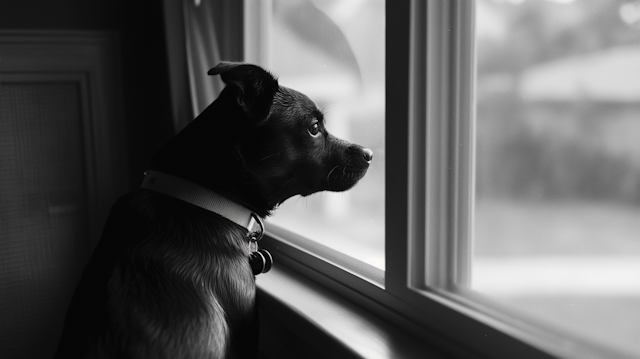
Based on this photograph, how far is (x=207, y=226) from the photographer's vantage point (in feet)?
3.36

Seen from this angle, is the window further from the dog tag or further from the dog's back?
the dog's back

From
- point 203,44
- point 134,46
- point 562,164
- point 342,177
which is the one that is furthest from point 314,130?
point 134,46

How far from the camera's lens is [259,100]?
1095 mm

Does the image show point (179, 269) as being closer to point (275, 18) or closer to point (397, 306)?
point (397, 306)

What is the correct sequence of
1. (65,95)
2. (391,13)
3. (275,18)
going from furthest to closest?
(65,95) < (275,18) < (391,13)

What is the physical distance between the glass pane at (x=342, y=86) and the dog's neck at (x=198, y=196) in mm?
401

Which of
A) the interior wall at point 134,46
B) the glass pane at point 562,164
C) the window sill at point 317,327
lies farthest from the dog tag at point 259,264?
the interior wall at point 134,46

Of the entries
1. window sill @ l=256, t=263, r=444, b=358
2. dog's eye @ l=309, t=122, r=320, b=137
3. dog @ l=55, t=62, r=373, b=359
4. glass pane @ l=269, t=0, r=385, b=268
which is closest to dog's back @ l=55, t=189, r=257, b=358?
dog @ l=55, t=62, r=373, b=359

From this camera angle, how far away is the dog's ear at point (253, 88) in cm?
105

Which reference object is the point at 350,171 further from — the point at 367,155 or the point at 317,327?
the point at 317,327

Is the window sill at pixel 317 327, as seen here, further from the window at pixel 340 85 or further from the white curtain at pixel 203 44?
the white curtain at pixel 203 44

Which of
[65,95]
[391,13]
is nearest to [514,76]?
[391,13]

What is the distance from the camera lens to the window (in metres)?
1.32

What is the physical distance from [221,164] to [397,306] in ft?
1.59
